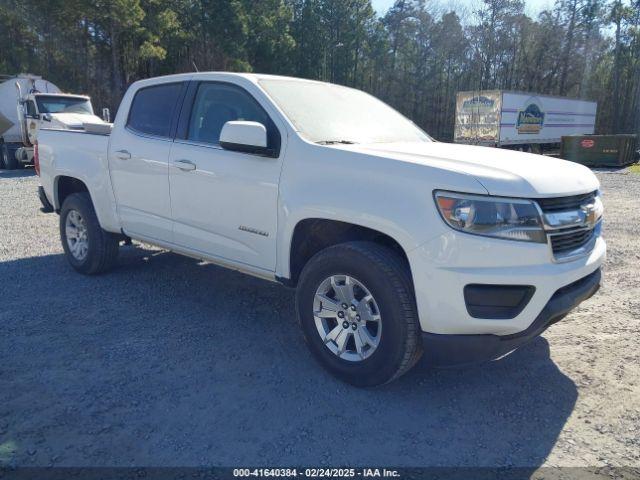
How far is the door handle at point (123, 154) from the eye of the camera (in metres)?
4.82

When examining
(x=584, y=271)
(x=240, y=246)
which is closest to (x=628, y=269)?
(x=584, y=271)

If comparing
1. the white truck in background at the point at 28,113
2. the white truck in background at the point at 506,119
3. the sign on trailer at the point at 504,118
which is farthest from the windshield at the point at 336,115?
the sign on trailer at the point at 504,118

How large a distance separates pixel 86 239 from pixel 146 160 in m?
1.52

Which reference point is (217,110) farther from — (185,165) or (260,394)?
(260,394)

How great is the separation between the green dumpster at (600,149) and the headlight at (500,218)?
67.5ft

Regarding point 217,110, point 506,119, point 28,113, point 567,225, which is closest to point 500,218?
point 567,225

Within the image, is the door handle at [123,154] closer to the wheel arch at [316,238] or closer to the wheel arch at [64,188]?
the wheel arch at [64,188]

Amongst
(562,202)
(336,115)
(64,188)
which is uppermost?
(336,115)

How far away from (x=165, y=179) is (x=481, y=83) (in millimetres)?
46012

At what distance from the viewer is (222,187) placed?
397cm

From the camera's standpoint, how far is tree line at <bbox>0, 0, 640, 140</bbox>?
33.6 metres

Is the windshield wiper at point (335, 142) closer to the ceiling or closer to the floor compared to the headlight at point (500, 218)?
closer to the ceiling

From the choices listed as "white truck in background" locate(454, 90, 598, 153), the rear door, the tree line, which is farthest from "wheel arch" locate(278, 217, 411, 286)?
the tree line

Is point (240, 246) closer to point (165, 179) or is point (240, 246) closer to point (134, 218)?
point (165, 179)
